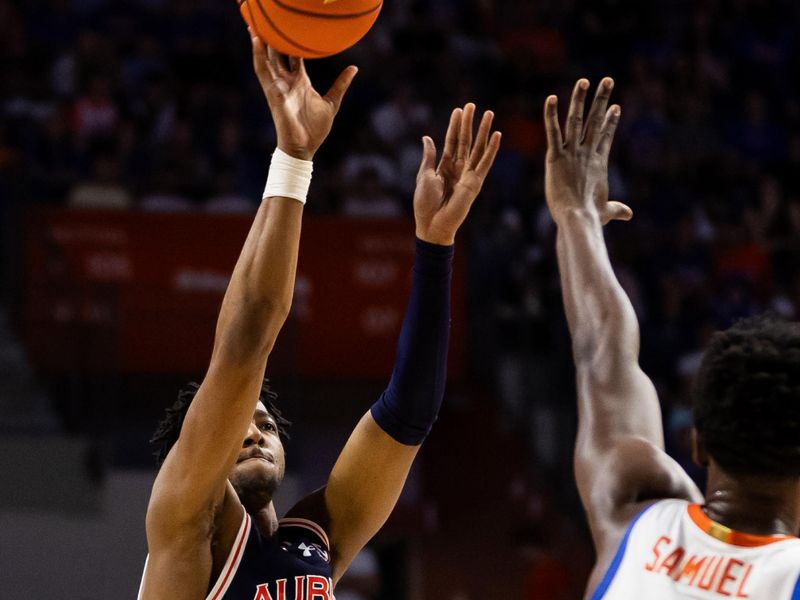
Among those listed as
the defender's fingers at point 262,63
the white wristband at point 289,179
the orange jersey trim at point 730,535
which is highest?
the defender's fingers at point 262,63

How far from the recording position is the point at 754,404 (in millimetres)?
2012

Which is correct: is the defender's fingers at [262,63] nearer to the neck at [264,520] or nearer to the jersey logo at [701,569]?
the neck at [264,520]

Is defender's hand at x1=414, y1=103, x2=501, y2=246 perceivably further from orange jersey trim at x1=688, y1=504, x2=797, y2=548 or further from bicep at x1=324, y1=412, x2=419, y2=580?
orange jersey trim at x1=688, y1=504, x2=797, y2=548

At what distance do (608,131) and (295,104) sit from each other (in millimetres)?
675

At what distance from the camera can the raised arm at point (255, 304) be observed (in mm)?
2877

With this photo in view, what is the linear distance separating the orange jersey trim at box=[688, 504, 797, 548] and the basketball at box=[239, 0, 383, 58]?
4.91ft

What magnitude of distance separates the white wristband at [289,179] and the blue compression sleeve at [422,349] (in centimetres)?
61

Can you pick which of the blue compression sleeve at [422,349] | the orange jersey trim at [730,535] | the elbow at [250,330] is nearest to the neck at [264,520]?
the blue compression sleeve at [422,349]

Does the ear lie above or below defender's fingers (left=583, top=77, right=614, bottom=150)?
below

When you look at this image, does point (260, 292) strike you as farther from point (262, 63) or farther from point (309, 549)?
point (309, 549)

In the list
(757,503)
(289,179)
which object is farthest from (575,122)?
(757,503)

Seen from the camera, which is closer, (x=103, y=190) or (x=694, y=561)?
(x=694, y=561)

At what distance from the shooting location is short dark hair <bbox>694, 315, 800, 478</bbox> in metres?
2.01

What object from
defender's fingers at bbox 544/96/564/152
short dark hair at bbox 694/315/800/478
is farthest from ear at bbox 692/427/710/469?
defender's fingers at bbox 544/96/564/152
